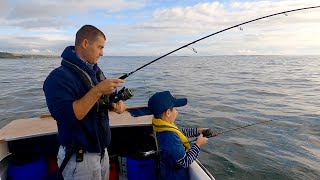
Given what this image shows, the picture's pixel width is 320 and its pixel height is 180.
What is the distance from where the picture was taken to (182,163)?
326cm

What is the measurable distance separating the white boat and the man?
1.27 meters

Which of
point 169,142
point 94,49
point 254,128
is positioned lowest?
point 254,128

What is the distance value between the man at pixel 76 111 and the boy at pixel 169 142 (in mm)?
590

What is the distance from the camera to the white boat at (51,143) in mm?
4621

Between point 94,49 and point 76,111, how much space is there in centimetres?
70

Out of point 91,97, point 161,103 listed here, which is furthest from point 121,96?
point 91,97

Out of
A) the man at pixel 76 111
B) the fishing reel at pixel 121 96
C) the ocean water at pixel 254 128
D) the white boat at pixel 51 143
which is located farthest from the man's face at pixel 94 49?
the ocean water at pixel 254 128

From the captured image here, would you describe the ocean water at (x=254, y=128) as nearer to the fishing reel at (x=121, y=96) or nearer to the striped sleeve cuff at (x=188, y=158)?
the striped sleeve cuff at (x=188, y=158)

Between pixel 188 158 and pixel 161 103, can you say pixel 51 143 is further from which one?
pixel 188 158

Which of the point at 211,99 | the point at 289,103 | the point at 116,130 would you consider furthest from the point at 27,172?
the point at 289,103

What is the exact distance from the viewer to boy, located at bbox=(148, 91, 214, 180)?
127 inches

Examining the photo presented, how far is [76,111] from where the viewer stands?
8.37ft

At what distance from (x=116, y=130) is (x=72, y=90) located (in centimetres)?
306

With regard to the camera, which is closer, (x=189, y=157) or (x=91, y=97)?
(x=91, y=97)
